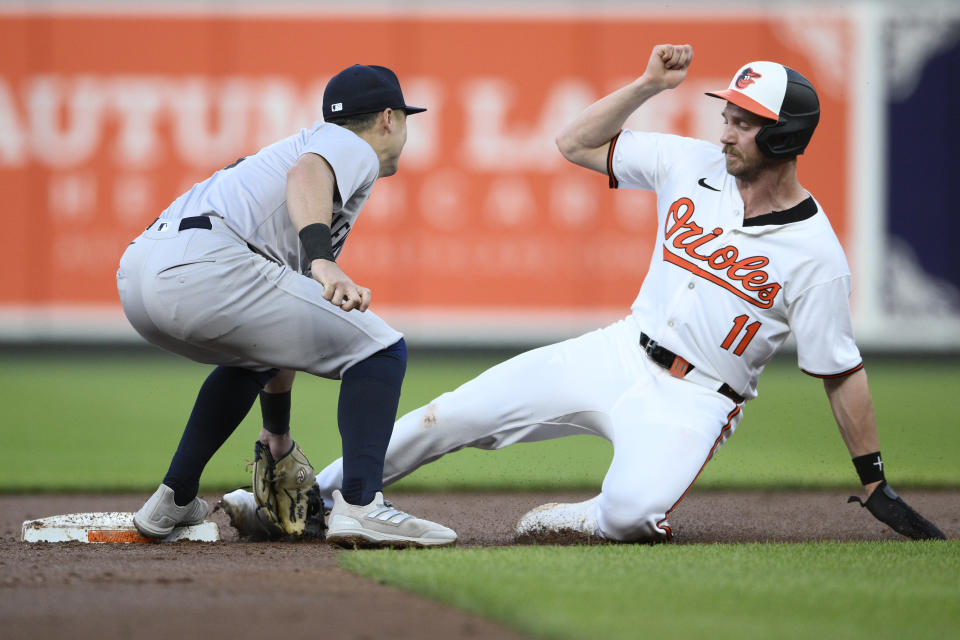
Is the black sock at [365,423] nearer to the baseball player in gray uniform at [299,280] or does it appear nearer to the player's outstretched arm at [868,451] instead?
the baseball player in gray uniform at [299,280]

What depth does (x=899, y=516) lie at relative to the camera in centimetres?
382

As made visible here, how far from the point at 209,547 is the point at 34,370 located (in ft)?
27.4

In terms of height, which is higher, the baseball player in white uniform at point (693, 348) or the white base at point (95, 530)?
the baseball player in white uniform at point (693, 348)

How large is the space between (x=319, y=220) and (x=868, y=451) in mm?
1833

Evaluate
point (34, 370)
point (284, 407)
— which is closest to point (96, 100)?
point (34, 370)

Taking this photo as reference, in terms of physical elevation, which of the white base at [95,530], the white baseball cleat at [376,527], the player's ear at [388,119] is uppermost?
the player's ear at [388,119]

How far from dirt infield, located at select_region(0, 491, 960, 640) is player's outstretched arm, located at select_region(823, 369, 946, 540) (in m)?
0.32

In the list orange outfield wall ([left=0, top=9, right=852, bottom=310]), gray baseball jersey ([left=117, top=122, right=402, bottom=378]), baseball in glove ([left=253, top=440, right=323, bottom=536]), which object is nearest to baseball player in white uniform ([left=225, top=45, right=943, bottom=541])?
baseball in glove ([left=253, top=440, right=323, bottom=536])

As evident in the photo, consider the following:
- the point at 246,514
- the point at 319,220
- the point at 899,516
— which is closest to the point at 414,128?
the point at 246,514

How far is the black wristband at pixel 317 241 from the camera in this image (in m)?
3.44

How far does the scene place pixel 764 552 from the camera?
3.58 m

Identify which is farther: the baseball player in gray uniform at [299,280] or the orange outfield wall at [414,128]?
the orange outfield wall at [414,128]

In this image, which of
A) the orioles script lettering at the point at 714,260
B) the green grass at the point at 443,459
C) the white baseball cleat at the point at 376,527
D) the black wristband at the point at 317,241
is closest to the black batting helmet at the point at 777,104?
the orioles script lettering at the point at 714,260

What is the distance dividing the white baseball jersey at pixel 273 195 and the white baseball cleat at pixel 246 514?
843 millimetres
